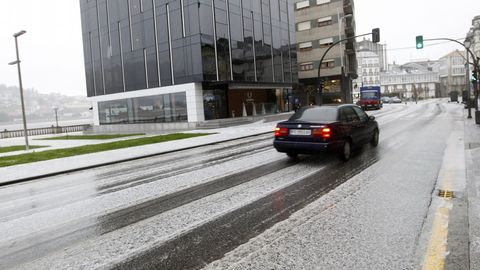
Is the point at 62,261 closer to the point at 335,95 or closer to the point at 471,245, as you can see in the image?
the point at 471,245

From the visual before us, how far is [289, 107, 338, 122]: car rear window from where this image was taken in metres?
9.66

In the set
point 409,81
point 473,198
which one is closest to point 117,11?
point 473,198

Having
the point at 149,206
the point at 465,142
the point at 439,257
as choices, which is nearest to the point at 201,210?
the point at 149,206

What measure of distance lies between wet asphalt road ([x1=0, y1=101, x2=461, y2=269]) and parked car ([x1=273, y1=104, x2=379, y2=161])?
39 cm

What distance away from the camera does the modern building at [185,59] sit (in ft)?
96.8

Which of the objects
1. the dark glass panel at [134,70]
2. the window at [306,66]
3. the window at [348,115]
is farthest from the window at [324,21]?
the window at [348,115]

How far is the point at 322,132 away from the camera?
360 inches

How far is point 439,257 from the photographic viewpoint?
11.9 feet

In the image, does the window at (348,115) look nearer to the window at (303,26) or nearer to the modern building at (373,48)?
the window at (303,26)

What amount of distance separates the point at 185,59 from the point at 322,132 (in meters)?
22.2

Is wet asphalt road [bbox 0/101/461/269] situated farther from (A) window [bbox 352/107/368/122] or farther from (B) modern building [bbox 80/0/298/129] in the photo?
(B) modern building [bbox 80/0/298/129]

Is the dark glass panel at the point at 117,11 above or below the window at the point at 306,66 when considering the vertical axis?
above

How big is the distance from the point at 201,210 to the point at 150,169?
16.3 ft

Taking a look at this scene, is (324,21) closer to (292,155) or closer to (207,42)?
(207,42)
